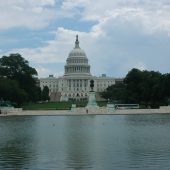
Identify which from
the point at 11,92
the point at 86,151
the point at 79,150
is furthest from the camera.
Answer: the point at 11,92

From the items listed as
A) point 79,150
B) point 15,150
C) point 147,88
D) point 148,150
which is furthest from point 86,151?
point 147,88

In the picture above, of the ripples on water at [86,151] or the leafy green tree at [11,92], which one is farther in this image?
the leafy green tree at [11,92]

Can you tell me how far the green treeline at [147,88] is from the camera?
3634 inches

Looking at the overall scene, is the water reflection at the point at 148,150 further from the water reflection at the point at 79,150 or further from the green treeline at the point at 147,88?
the green treeline at the point at 147,88

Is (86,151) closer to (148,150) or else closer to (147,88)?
(148,150)

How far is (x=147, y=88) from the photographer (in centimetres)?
9738

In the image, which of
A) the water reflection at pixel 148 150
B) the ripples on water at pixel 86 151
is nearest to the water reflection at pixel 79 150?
the ripples on water at pixel 86 151

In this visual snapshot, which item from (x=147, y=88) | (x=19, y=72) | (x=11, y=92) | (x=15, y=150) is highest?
(x=19, y=72)

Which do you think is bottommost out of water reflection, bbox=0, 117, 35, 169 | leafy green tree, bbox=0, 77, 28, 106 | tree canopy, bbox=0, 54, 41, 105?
water reflection, bbox=0, 117, 35, 169

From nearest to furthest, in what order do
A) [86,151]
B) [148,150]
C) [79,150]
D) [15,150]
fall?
[148,150] → [86,151] → [79,150] → [15,150]

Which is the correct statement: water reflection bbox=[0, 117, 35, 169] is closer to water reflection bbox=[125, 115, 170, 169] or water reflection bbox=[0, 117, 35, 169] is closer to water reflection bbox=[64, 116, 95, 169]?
water reflection bbox=[64, 116, 95, 169]

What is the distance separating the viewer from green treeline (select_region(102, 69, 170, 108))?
92.3 m

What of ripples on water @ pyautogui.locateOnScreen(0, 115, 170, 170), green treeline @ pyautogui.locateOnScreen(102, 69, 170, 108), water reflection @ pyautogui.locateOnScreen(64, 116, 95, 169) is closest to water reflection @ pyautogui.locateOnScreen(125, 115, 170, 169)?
ripples on water @ pyautogui.locateOnScreen(0, 115, 170, 170)

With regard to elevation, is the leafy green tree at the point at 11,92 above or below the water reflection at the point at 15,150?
above
